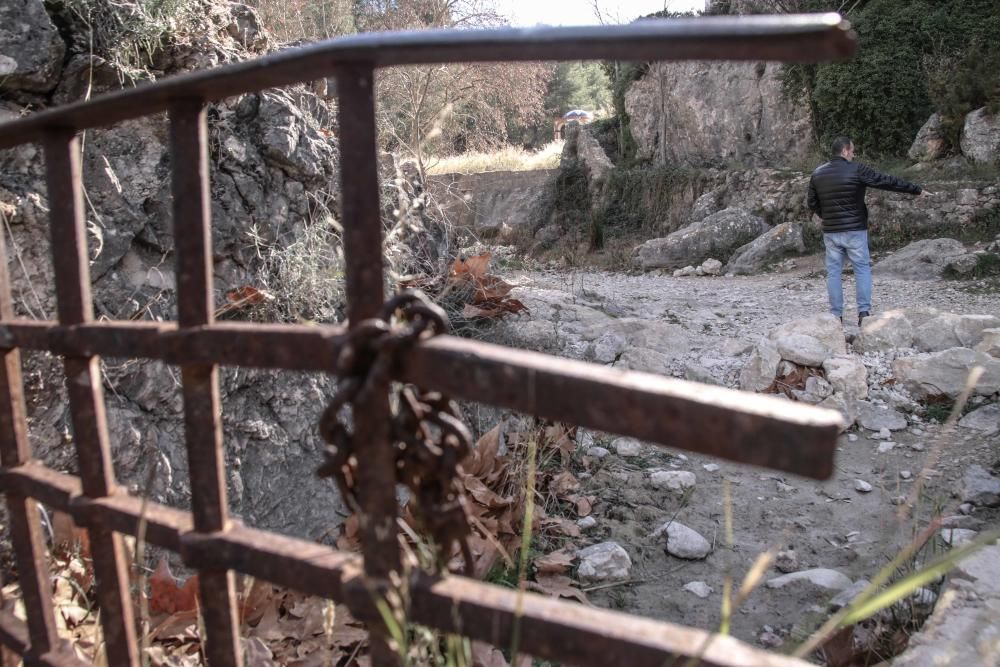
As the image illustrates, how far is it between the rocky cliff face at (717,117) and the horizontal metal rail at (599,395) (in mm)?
15294

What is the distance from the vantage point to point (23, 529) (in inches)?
62.8

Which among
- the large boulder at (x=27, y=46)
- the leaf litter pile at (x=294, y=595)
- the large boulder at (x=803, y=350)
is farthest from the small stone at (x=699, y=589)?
the large boulder at (x=27, y=46)

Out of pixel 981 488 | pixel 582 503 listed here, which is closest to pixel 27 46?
pixel 582 503

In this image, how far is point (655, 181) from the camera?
1645 centimetres

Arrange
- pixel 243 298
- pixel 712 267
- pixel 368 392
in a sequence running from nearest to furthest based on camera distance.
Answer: pixel 368 392 < pixel 243 298 < pixel 712 267

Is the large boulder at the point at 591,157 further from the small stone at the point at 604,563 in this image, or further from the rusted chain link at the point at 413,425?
the rusted chain link at the point at 413,425

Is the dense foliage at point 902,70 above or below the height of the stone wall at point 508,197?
above

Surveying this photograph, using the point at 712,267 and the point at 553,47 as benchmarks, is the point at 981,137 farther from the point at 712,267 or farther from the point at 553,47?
the point at 553,47

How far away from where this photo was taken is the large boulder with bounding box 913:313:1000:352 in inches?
212

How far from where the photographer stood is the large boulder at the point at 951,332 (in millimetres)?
5391

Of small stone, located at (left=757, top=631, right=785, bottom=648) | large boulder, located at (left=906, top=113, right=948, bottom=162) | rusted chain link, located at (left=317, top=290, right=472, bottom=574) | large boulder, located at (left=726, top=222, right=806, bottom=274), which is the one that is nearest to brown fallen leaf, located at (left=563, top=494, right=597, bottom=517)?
small stone, located at (left=757, top=631, right=785, bottom=648)

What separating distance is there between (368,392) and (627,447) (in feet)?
11.9

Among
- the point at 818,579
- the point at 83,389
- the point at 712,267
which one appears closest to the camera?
the point at 83,389

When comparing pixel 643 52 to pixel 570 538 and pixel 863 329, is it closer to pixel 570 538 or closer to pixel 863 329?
pixel 570 538
